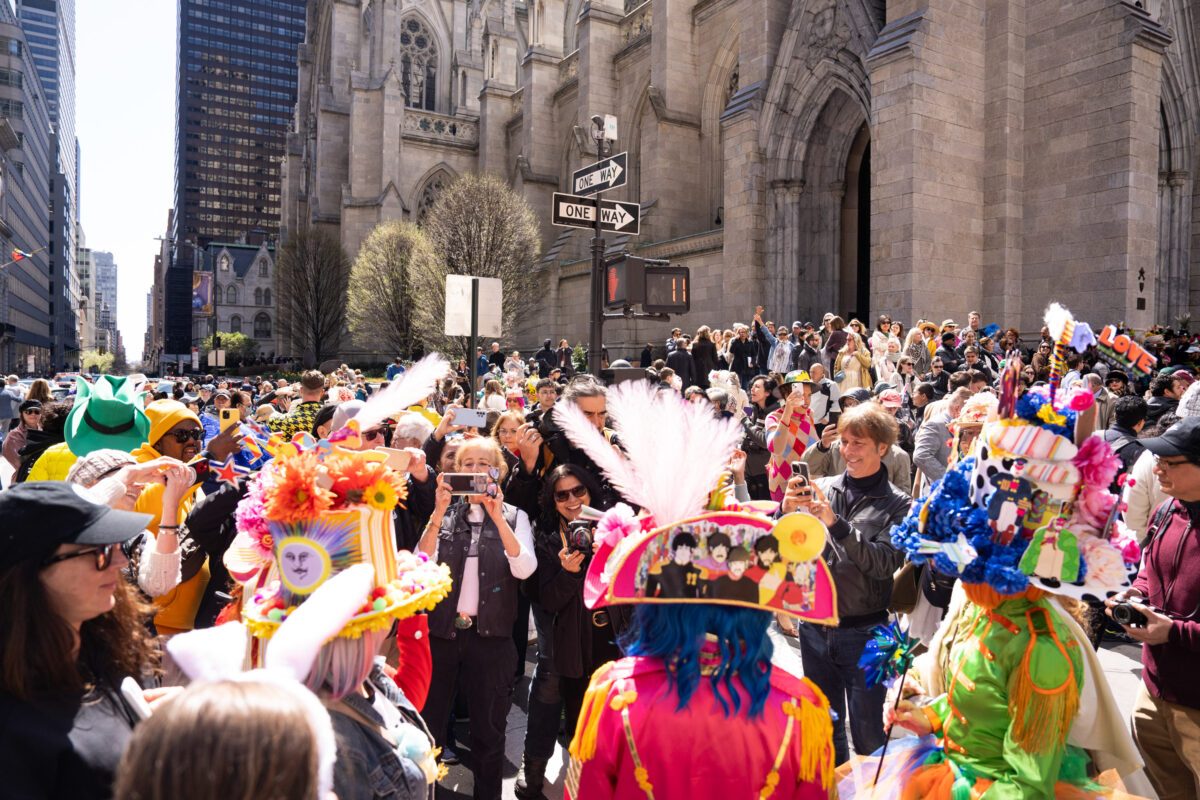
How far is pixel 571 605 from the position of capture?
13.3 feet

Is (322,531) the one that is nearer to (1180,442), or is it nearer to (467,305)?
(1180,442)

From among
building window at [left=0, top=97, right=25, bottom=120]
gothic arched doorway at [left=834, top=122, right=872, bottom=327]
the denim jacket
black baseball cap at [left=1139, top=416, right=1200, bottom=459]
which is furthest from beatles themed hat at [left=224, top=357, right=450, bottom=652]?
building window at [left=0, top=97, right=25, bottom=120]

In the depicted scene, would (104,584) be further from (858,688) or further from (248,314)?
(248,314)

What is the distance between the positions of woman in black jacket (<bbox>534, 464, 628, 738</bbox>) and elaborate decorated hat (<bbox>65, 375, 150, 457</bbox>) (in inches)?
89.8

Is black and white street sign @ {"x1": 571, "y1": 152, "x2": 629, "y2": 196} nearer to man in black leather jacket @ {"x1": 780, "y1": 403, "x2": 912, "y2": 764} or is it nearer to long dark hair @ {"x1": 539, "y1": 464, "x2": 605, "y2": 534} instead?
long dark hair @ {"x1": 539, "y1": 464, "x2": 605, "y2": 534}

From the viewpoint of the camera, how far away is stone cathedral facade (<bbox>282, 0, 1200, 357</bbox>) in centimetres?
1446

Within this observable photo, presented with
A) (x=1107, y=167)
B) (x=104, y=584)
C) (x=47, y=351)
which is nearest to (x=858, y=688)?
(x=104, y=584)

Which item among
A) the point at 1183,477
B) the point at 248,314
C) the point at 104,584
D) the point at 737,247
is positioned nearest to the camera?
the point at 104,584

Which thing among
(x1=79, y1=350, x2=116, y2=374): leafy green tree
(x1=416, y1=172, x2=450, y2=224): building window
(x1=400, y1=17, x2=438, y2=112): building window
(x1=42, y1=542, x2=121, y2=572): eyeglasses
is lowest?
(x1=42, y1=542, x2=121, y2=572): eyeglasses

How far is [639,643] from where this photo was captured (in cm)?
219

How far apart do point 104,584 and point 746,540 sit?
1.65 metres

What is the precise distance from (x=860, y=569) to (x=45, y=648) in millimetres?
3102

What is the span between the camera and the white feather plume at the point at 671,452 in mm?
2131

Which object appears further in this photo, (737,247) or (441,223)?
(441,223)
